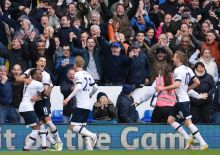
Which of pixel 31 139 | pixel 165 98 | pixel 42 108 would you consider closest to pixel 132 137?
pixel 165 98

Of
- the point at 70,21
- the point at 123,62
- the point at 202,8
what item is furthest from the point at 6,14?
the point at 202,8

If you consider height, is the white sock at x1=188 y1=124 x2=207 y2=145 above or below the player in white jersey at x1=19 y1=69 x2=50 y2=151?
below

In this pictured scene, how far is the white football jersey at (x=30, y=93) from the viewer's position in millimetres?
20188

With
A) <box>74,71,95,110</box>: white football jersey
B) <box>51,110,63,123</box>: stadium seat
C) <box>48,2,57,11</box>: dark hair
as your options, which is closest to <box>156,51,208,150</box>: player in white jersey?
<box>74,71,95,110</box>: white football jersey

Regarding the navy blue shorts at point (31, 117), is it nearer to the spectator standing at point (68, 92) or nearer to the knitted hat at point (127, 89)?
the spectator standing at point (68, 92)

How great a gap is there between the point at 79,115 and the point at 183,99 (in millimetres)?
2125

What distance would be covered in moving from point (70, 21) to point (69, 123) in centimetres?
366

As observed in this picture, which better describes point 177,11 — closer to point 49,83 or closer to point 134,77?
point 134,77

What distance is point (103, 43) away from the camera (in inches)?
899

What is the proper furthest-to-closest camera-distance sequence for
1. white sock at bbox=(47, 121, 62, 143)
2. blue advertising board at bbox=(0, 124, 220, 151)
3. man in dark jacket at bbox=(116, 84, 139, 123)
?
man in dark jacket at bbox=(116, 84, 139, 123), blue advertising board at bbox=(0, 124, 220, 151), white sock at bbox=(47, 121, 62, 143)

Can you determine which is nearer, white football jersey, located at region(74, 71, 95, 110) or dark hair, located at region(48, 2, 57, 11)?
white football jersey, located at region(74, 71, 95, 110)

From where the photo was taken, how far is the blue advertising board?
21094 mm

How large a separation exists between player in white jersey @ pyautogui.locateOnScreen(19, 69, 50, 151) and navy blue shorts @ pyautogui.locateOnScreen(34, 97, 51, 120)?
37 cm

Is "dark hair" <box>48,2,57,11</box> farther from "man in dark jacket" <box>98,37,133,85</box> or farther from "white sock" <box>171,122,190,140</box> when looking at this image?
"white sock" <box>171,122,190,140</box>
